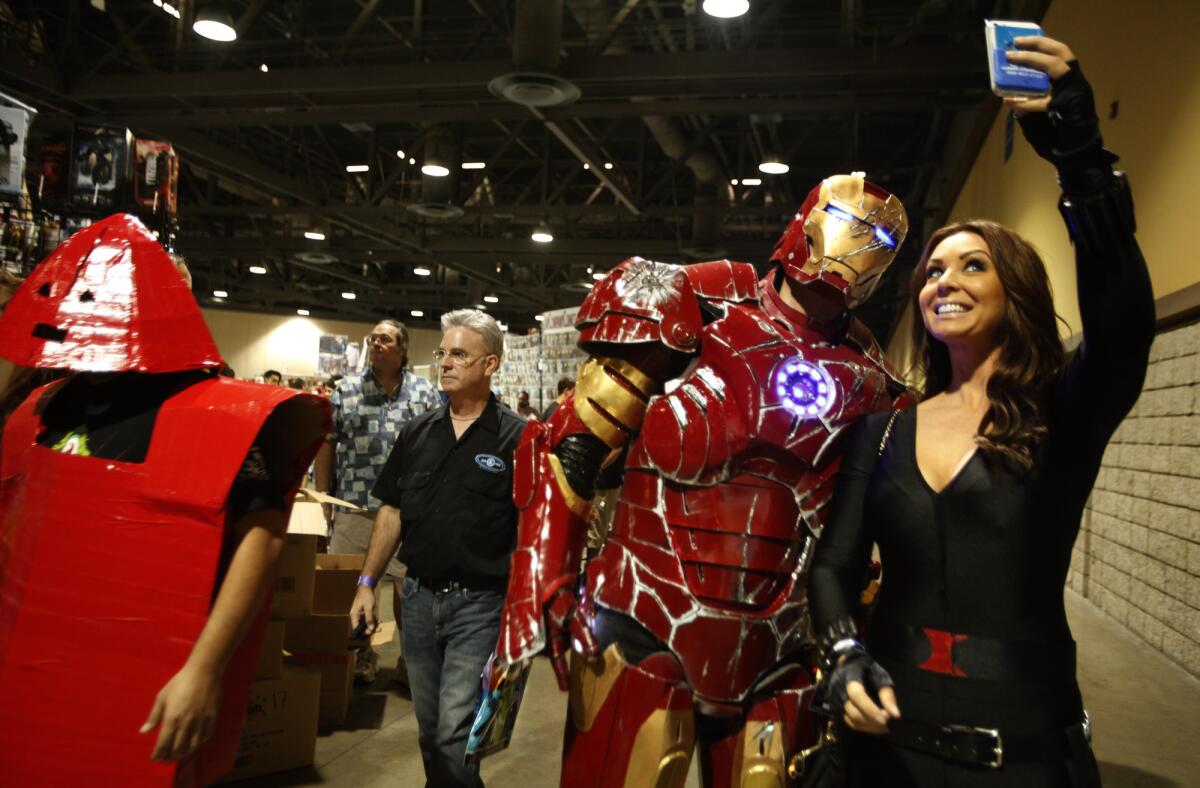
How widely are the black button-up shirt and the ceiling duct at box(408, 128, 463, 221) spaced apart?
8823 millimetres

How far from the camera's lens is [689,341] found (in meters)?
1.85

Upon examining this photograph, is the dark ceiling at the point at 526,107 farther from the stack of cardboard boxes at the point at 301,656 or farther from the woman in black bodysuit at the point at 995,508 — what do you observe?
the woman in black bodysuit at the point at 995,508

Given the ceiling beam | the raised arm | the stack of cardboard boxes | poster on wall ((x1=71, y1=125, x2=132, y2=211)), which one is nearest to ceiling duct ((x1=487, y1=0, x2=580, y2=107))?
the ceiling beam

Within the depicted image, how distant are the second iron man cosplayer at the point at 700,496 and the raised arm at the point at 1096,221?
0.62m

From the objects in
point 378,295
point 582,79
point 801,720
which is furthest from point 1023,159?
point 378,295

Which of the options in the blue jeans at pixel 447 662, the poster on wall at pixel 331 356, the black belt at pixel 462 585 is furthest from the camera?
the poster on wall at pixel 331 356

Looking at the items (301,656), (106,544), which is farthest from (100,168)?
(106,544)

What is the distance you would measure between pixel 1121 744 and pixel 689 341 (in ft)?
9.61

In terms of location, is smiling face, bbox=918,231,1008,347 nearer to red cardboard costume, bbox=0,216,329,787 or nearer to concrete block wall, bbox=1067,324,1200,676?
red cardboard costume, bbox=0,216,329,787

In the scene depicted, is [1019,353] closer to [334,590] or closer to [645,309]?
[645,309]

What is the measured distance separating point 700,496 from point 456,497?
109 cm

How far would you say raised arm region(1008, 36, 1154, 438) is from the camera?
1.12m

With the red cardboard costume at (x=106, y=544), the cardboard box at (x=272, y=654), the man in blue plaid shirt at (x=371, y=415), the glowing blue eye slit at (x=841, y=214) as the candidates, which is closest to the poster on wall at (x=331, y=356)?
the man in blue plaid shirt at (x=371, y=415)

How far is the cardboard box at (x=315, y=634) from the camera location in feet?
12.7
